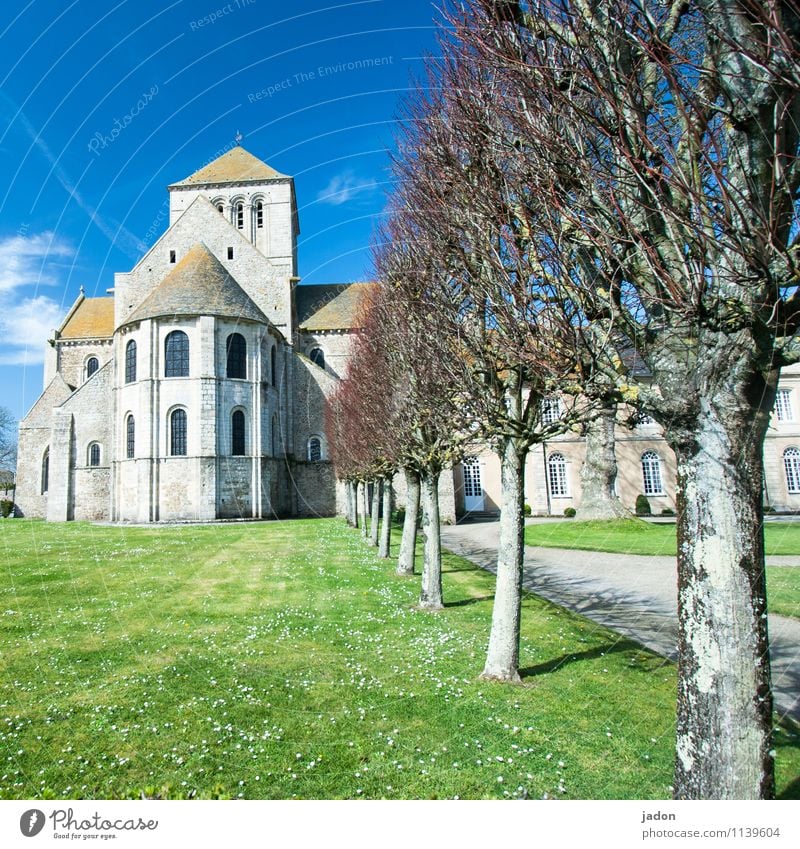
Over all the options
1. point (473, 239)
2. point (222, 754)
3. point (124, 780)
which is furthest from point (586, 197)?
point (124, 780)

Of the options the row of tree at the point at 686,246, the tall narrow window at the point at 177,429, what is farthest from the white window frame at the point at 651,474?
the row of tree at the point at 686,246

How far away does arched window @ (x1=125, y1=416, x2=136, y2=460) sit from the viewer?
1439 inches

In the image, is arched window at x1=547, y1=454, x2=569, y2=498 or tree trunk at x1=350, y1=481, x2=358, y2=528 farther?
arched window at x1=547, y1=454, x2=569, y2=498

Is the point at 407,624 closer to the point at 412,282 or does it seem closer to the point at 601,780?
the point at 601,780

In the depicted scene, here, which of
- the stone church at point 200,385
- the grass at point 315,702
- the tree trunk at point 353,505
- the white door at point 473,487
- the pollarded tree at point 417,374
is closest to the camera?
the grass at point 315,702

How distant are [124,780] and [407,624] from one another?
589 centimetres

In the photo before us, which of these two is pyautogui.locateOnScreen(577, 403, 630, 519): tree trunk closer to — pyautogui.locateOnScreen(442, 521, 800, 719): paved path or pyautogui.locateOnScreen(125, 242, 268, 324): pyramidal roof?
pyautogui.locateOnScreen(442, 521, 800, 719): paved path

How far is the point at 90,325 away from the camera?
4978 centimetres

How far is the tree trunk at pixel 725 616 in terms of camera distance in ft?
12.5
